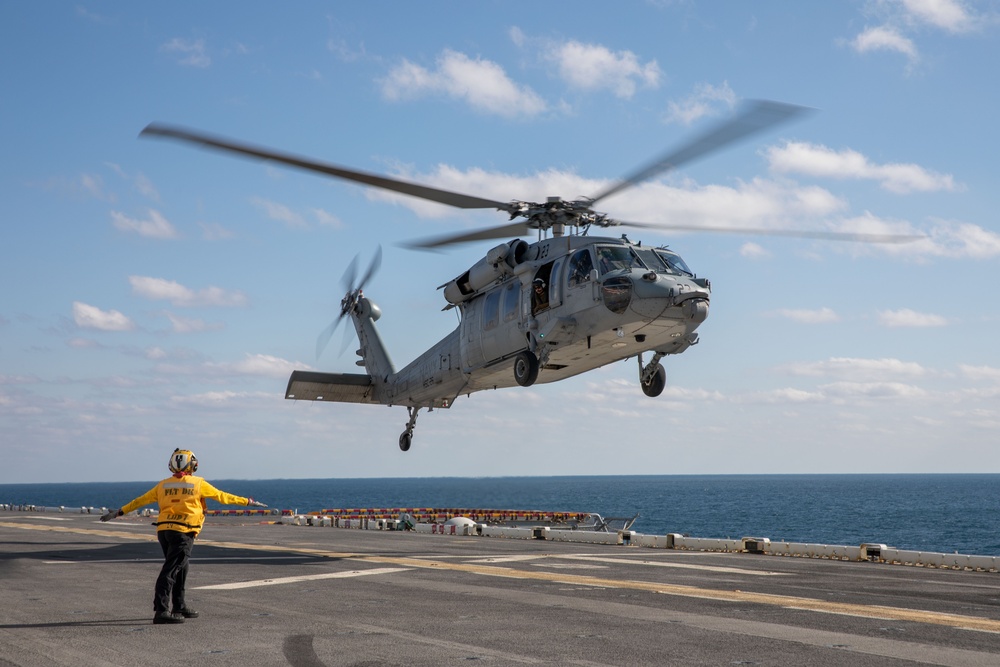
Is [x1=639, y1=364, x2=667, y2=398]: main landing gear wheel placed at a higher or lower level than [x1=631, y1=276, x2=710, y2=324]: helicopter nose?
lower

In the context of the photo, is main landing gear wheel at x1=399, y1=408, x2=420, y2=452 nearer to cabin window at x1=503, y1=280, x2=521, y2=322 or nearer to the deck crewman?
cabin window at x1=503, y1=280, x2=521, y2=322

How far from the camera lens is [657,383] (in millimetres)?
21922

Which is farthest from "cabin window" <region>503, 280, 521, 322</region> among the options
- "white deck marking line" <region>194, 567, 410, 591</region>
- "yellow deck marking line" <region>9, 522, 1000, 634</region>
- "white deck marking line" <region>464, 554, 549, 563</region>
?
"white deck marking line" <region>194, 567, 410, 591</region>

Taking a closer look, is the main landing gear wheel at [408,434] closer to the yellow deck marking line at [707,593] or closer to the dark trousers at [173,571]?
the yellow deck marking line at [707,593]

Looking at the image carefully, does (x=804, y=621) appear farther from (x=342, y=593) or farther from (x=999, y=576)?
(x=999, y=576)

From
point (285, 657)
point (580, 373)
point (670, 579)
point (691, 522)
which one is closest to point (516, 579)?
point (670, 579)

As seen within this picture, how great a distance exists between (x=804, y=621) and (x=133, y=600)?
8253 mm

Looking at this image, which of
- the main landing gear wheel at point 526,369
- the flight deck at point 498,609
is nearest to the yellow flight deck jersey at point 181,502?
the flight deck at point 498,609

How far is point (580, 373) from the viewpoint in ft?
74.5

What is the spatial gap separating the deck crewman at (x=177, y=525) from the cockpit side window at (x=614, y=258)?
1082 centimetres

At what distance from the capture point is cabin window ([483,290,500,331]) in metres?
22.5

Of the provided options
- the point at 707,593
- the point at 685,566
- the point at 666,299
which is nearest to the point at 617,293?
the point at 666,299

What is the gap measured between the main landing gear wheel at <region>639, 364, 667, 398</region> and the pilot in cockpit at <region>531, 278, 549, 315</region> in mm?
3111

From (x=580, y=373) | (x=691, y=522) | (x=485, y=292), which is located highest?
(x=485, y=292)
